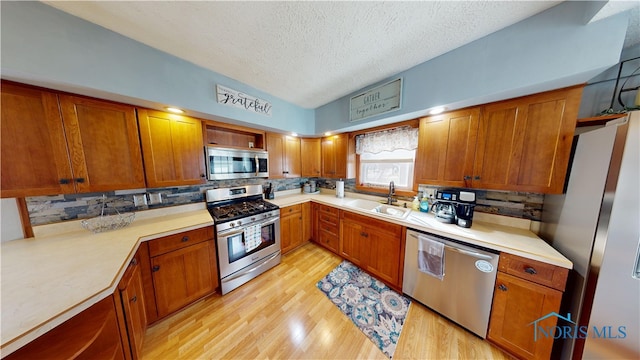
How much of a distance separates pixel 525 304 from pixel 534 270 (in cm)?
28

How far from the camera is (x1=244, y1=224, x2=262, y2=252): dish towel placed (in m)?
1.99

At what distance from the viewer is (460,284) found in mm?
1469

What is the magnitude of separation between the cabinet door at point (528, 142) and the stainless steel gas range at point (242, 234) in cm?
241

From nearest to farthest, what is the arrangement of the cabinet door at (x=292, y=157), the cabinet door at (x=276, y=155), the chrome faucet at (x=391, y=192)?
the chrome faucet at (x=391, y=192)
the cabinet door at (x=276, y=155)
the cabinet door at (x=292, y=157)

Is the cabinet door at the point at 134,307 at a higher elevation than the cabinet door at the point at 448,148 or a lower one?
lower

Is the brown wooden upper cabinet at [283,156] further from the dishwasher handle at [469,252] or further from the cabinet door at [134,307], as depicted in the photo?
the dishwasher handle at [469,252]

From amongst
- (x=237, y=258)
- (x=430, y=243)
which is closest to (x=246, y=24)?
(x=237, y=258)

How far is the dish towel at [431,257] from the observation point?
154 cm

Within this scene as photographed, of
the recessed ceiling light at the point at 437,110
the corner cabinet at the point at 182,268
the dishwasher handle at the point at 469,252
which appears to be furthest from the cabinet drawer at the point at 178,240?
the recessed ceiling light at the point at 437,110

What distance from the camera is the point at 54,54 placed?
1092 millimetres

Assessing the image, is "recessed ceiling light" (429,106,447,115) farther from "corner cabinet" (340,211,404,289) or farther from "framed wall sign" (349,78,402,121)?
"corner cabinet" (340,211,404,289)

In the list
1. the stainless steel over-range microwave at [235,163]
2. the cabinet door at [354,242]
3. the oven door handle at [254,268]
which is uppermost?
the stainless steel over-range microwave at [235,163]

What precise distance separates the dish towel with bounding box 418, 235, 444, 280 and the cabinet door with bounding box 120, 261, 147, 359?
2.36 m

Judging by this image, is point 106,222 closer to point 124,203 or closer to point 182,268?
point 124,203
